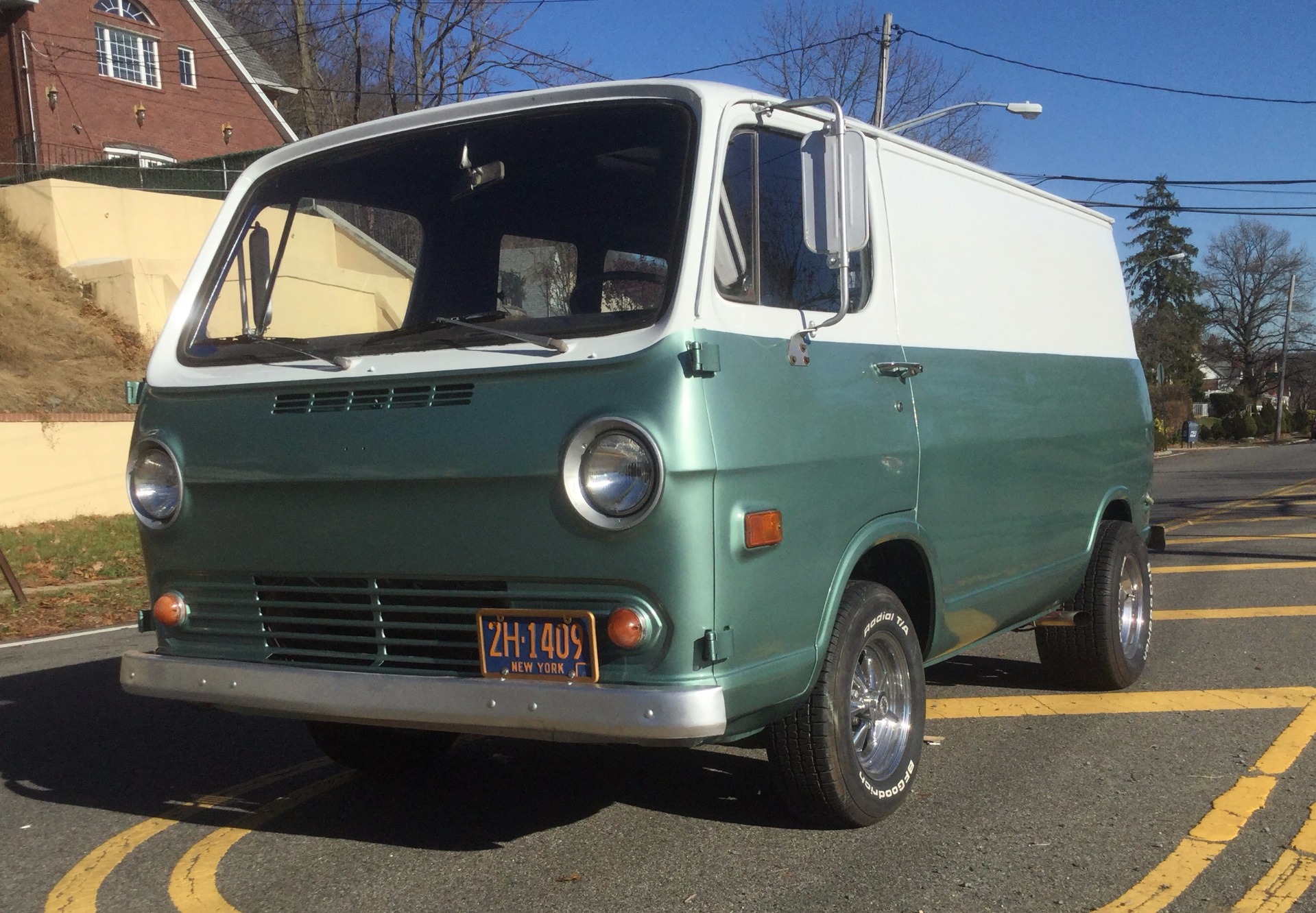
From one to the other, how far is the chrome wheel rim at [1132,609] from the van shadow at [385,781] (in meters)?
2.30

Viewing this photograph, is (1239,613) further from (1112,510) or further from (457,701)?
(457,701)

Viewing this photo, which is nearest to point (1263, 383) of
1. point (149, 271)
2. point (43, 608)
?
point (149, 271)

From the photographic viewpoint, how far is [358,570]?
391 cm

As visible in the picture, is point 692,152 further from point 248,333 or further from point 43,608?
point 43,608

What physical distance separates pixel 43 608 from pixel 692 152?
9003 millimetres

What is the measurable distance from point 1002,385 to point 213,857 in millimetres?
3380

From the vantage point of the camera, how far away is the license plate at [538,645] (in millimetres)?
3594

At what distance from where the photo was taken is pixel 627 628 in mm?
3535

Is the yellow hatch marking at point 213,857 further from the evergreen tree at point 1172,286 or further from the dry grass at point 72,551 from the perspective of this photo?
the evergreen tree at point 1172,286

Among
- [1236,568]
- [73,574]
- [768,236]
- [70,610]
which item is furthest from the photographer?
[73,574]

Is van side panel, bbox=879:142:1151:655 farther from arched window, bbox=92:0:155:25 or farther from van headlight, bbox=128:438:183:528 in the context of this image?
arched window, bbox=92:0:155:25

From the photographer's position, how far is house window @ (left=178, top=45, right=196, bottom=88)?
117ft

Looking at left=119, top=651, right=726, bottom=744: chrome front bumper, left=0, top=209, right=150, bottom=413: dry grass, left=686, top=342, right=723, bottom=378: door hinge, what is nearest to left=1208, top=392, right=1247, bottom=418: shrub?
left=0, top=209, right=150, bottom=413: dry grass

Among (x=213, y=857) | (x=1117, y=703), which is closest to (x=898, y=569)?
(x=1117, y=703)
